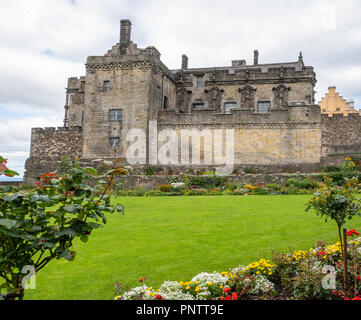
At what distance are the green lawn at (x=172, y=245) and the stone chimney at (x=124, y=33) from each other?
22799 mm

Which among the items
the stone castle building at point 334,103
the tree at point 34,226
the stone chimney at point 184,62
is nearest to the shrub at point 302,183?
the tree at point 34,226

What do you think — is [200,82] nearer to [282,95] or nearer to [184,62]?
[184,62]

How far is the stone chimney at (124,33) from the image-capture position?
34.7 meters

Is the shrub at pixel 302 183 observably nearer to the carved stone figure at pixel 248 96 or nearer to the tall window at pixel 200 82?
the carved stone figure at pixel 248 96

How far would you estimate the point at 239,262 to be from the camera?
862 cm

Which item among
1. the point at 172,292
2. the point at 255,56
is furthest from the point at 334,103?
the point at 172,292

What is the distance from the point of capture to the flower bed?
6.55 meters

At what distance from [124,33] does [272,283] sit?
105 ft

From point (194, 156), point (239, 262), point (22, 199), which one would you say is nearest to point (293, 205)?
point (239, 262)

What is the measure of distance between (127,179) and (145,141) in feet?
17.0

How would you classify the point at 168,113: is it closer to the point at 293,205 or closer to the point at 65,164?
the point at 65,164

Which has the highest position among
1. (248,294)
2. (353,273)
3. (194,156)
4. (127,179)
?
(194,156)

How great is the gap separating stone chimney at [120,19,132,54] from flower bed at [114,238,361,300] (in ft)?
99.4

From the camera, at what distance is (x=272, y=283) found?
7.24m
